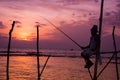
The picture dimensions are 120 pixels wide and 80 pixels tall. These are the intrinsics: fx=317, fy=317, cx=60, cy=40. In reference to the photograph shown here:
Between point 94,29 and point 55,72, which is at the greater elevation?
point 94,29

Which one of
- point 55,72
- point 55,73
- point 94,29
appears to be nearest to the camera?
point 94,29

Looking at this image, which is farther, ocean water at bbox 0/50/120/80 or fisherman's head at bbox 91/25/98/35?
ocean water at bbox 0/50/120/80

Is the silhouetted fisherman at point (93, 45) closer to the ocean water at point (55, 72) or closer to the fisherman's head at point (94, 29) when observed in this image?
the fisherman's head at point (94, 29)

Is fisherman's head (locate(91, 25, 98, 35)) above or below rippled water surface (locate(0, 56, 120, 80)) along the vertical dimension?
above

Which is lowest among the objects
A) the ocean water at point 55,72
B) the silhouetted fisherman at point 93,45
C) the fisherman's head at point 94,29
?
the ocean water at point 55,72

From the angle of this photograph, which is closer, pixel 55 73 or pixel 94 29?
pixel 94 29

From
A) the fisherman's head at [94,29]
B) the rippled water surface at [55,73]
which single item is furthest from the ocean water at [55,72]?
the fisherman's head at [94,29]

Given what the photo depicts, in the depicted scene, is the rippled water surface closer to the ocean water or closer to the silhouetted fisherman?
the ocean water

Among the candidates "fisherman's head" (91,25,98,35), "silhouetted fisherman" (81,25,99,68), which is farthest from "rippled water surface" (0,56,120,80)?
"fisherman's head" (91,25,98,35)

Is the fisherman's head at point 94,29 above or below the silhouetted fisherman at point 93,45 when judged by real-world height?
above

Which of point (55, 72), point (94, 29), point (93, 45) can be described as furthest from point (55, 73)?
point (94, 29)

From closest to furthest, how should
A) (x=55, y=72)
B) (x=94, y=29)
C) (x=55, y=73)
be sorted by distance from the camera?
(x=94, y=29)
(x=55, y=73)
(x=55, y=72)

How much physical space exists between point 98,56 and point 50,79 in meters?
15.9

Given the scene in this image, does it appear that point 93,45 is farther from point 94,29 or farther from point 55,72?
point 55,72
